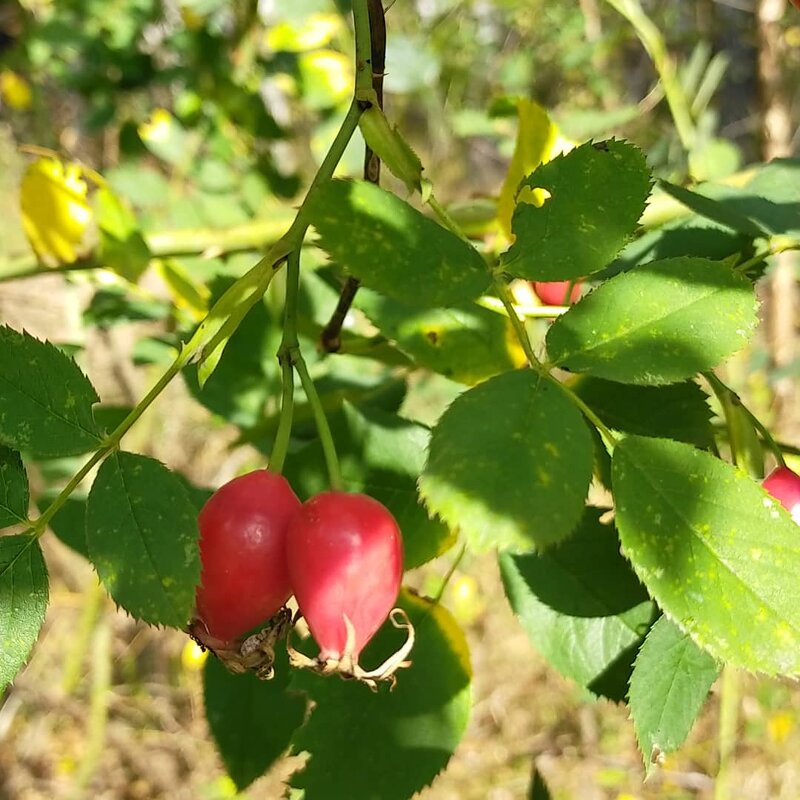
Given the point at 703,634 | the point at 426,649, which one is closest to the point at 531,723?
the point at 426,649

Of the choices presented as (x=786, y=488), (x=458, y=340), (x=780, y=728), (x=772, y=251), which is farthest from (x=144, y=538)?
(x=780, y=728)

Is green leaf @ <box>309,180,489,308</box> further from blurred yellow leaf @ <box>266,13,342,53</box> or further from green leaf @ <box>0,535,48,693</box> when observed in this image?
blurred yellow leaf @ <box>266,13,342,53</box>

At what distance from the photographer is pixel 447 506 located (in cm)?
46

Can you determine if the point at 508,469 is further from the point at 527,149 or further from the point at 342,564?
the point at 527,149

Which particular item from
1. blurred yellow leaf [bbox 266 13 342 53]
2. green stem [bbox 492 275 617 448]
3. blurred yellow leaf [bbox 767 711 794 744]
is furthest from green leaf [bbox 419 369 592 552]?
blurred yellow leaf [bbox 767 711 794 744]

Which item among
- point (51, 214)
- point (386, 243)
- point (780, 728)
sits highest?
point (386, 243)

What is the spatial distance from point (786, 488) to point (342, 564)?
320 millimetres

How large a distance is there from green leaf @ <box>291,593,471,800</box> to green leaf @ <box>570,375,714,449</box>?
26 centimetres

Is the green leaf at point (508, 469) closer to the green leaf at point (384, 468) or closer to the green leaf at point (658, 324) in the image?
the green leaf at point (658, 324)

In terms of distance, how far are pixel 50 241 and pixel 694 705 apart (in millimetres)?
1014

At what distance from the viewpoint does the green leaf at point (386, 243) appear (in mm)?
546

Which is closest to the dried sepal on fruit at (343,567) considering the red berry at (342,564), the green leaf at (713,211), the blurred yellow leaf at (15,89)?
the red berry at (342,564)

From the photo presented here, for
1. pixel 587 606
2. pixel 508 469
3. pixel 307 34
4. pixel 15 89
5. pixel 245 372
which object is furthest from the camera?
pixel 15 89

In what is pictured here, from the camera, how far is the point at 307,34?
63.2 inches
